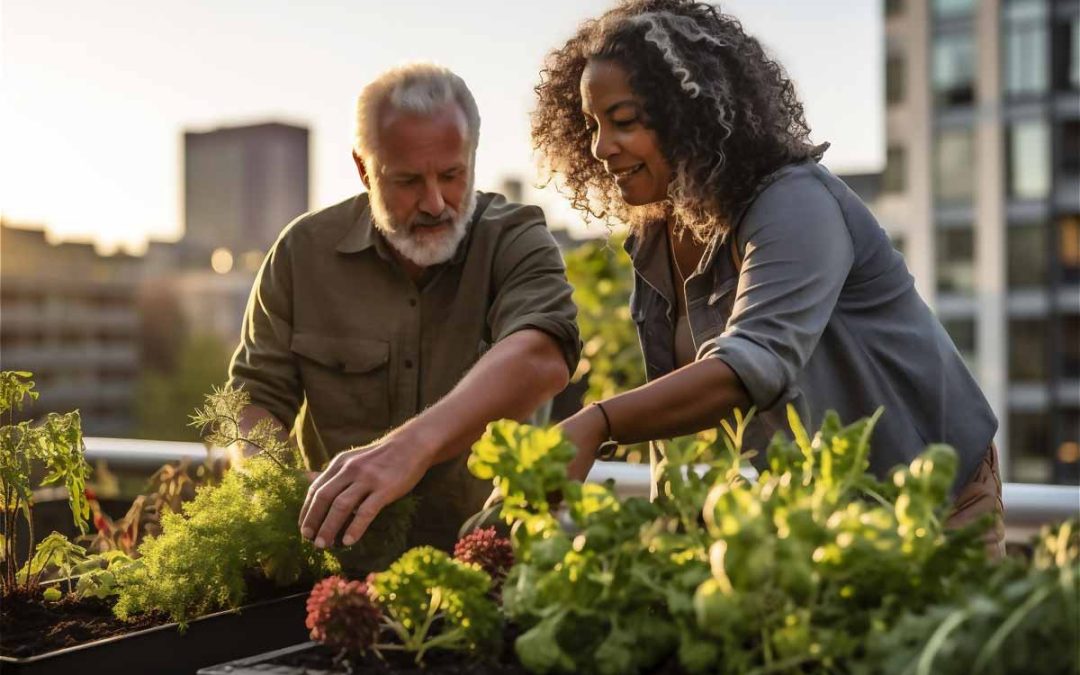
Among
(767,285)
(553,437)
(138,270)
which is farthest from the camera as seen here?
(138,270)

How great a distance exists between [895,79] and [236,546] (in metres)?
36.2

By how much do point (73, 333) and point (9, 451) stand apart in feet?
310

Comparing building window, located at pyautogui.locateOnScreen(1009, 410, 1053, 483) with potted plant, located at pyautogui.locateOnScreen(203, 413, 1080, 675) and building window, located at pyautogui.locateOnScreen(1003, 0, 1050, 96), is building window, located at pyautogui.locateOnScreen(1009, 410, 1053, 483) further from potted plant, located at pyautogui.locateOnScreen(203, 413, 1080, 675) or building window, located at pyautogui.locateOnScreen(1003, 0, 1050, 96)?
potted plant, located at pyautogui.locateOnScreen(203, 413, 1080, 675)

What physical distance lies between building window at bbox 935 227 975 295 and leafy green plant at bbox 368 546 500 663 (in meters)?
35.2

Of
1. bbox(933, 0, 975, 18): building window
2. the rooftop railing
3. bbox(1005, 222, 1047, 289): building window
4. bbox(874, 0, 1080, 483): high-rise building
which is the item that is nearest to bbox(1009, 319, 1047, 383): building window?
bbox(874, 0, 1080, 483): high-rise building

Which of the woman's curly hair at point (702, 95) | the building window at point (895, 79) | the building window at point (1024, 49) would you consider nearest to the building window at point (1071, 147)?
the building window at point (1024, 49)

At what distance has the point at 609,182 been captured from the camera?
2.10m

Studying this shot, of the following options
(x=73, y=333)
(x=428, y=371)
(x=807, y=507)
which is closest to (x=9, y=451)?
(x=428, y=371)

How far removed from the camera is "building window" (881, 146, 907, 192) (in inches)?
1404

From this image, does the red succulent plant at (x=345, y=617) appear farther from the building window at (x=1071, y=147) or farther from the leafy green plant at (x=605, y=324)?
the building window at (x=1071, y=147)

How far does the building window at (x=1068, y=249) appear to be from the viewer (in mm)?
33781

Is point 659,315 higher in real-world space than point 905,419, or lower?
higher

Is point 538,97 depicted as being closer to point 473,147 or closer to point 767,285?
point 473,147

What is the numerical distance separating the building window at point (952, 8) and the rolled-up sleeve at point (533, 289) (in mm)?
34623
